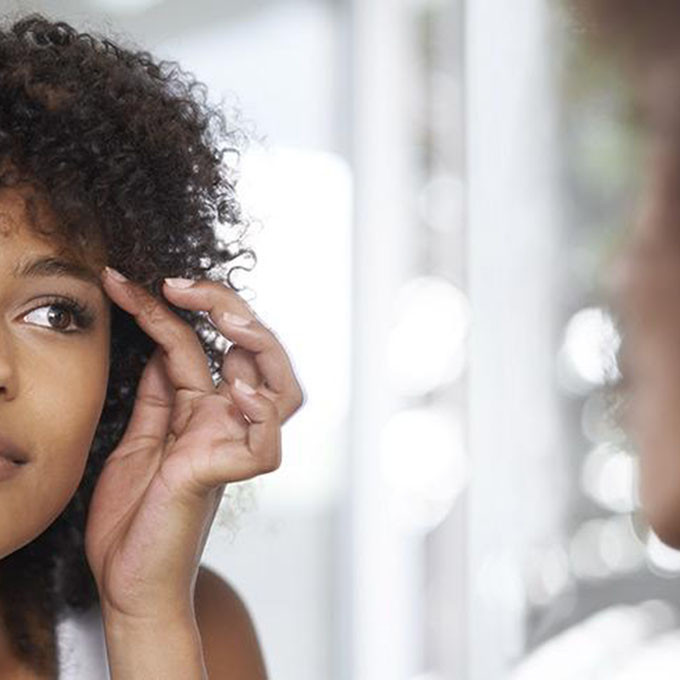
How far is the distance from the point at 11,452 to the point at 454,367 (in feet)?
4.03

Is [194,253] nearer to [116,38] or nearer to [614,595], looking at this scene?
[116,38]

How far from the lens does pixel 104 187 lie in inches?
29.3

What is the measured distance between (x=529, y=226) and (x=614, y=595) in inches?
16.8

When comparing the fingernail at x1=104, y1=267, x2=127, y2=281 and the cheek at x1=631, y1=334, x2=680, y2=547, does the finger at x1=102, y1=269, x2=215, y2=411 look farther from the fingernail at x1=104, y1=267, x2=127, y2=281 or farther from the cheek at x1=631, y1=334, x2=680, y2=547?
the cheek at x1=631, y1=334, x2=680, y2=547

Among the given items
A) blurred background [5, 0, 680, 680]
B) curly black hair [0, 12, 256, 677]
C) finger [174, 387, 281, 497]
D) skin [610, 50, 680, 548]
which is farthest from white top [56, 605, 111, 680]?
blurred background [5, 0, 680, 680]

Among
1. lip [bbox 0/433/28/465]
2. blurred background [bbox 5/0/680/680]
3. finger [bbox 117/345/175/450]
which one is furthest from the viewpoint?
blurred background [bbox 5/0/680/680]

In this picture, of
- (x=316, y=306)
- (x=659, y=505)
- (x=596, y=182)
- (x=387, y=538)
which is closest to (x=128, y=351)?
(x=659, y=505)

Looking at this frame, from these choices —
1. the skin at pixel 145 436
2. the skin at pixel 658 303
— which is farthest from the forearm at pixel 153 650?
the skin at pixel 658 303

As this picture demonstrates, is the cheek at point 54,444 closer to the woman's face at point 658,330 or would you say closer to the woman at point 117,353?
the woman at point 117,353

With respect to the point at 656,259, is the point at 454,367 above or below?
above

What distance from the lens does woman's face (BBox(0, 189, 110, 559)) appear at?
27.7 inches

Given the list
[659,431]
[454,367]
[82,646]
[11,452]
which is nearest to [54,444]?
[11,452]

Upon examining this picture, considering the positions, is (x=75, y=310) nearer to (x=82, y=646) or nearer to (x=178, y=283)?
(x=178, y=283)

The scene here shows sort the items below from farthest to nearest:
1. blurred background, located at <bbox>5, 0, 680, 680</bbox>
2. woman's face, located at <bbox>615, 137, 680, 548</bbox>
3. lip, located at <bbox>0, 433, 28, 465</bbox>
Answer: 1. blurred background, located at <bbox>5, 0, 680, 680</bbox>
2. lip, located at <bbox>0, 433, 28, 465</bbox>
3. woman's face, located at <bbox>615, 137, 680, 548</bbox>
